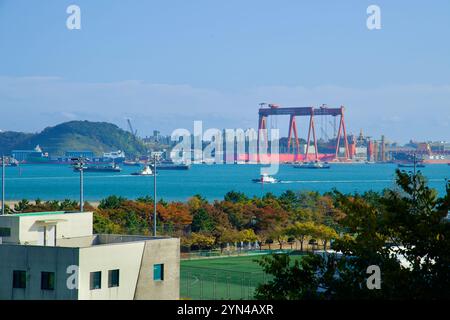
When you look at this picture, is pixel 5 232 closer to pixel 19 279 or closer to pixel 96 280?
pixel 19 279

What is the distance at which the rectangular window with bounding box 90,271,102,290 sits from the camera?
10.3 meters

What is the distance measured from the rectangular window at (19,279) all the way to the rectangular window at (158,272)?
1876 millimetres

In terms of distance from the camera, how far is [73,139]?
121m

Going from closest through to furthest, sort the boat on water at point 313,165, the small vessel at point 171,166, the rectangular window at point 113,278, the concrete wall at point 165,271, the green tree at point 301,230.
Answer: the rectangular window at point 113,278 < the concrete wall at point 165,271 < the green tree at point 301,230 < the small vessel at point 171,166 < the boat on water at point 313,165

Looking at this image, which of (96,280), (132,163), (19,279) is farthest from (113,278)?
(132,163)

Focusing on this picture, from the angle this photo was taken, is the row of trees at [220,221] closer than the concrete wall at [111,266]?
No

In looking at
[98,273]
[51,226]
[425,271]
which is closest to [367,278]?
[425,271]

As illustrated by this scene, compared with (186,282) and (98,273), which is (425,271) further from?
(186,282)

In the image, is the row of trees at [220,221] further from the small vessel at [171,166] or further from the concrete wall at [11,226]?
the small vessel at [171,166]

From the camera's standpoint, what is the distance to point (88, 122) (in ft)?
409

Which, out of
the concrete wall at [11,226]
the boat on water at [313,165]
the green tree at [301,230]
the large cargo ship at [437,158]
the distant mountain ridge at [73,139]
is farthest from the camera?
the large cargo ship at [437,158]

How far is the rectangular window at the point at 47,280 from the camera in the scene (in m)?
10.2

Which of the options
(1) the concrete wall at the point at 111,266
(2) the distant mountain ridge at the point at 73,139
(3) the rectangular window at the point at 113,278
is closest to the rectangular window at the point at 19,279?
(1) the concrete wall at the point at 111,266
